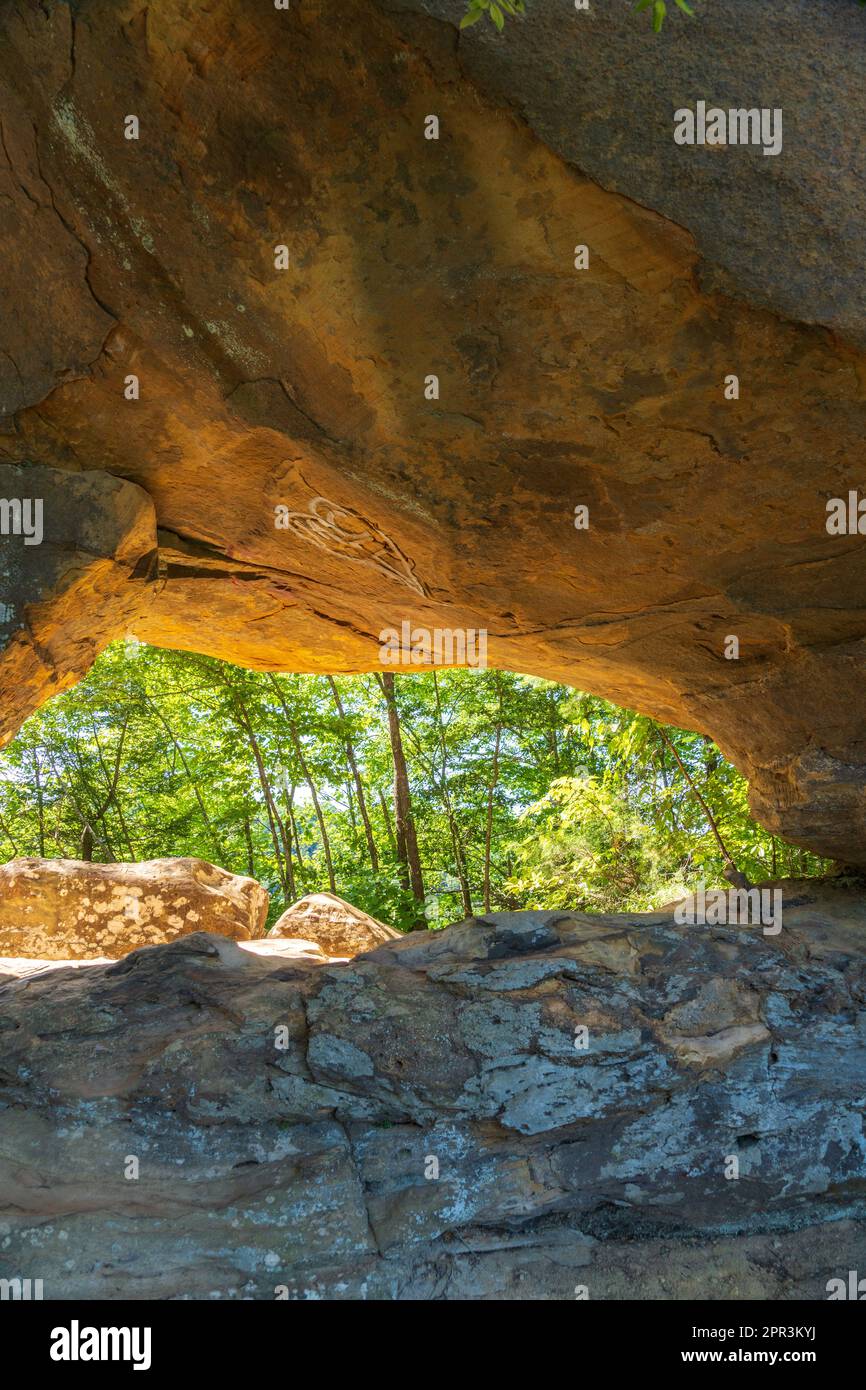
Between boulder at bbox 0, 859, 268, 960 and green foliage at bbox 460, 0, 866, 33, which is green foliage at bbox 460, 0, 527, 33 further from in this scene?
boulder at bbox 0, 859, 268, 960

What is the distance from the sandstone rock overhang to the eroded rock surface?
1560 millimetres

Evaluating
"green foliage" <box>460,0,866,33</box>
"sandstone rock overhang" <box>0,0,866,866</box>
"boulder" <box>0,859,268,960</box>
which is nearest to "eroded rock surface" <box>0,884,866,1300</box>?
"sandstone rock overhang" <box>0,0,866,866</box>

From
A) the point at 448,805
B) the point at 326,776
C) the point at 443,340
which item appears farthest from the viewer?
the point at 448,805

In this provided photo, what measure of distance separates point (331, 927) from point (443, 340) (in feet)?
14.9

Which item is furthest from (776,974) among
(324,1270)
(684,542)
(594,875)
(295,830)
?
(295,830)

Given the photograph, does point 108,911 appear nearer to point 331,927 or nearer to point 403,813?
point 331,927

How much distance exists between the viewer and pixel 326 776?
51.0 feet

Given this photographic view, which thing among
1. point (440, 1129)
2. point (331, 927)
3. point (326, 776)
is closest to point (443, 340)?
point (440, 1129)

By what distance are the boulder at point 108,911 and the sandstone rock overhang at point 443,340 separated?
3.16 metres

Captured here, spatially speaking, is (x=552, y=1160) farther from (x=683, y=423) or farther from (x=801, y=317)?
(x=801, y=317)

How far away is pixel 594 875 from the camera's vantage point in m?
10.8

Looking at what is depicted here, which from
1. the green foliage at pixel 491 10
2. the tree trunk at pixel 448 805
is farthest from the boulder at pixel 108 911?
the tree trunk at pixel 448 805

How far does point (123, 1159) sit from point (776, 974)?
3.05 metres

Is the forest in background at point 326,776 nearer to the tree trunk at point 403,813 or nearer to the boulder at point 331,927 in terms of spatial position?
the tree trunk at point 403,813
